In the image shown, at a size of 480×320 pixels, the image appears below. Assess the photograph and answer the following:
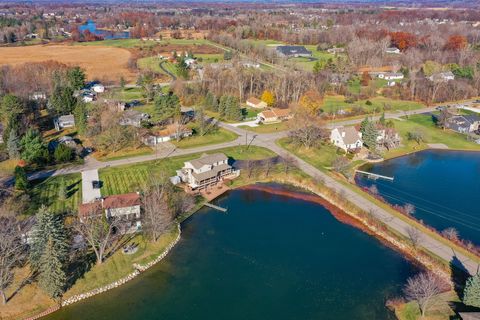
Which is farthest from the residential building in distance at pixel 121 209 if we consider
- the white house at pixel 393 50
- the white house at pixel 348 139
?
the white house at pixel 393 50

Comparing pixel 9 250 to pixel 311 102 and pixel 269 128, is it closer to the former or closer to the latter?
pixel 269 128

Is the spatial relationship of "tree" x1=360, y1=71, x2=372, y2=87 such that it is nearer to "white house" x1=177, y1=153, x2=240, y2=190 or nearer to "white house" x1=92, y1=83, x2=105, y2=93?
"white house" x1=177, y1=153, x2=240, y2=190

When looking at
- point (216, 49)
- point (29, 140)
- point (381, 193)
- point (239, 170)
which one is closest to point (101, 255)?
point (239, 170)

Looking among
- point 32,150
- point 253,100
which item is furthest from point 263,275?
point 253,100

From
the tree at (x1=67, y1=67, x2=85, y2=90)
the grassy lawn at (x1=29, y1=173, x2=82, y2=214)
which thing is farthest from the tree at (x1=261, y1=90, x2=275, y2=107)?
the grassy lawn at (x1=29, y1=173, x2=82, y2=214)

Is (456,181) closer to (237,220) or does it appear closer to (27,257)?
(237,220)

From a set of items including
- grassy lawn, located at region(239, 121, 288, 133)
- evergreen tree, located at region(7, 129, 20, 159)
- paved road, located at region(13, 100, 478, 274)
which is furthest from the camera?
grassy lawn, located at region(239, 121, 288, 133)
